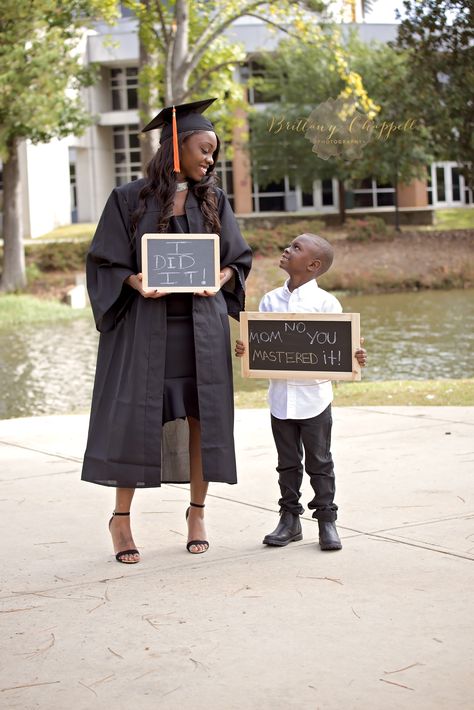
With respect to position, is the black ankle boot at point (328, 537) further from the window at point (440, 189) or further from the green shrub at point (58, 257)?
the window at point (440, 189)

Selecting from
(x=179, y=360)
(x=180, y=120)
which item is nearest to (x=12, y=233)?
(x=180, y=120)

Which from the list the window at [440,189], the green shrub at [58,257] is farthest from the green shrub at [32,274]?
the window at [440,189]

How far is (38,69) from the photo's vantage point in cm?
2670

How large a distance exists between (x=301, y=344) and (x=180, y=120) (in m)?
1.25

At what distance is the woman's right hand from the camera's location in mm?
5438

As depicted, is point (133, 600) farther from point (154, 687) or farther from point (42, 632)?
point (154, 687)

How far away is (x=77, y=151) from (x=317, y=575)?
5639 cm

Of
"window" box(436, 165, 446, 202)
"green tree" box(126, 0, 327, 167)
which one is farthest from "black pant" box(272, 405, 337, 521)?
"window" box(436, 165, 446, 202)

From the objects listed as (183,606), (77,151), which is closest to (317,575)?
(183,606)

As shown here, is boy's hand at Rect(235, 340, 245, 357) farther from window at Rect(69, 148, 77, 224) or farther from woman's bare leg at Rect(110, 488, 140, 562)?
window at Rect(69, 148, 77, 224)

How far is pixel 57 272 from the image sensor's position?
114 feet

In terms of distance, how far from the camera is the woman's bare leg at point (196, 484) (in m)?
5.73

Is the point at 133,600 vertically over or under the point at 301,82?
under

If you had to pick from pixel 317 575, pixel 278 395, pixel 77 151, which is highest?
pixel 77 151
